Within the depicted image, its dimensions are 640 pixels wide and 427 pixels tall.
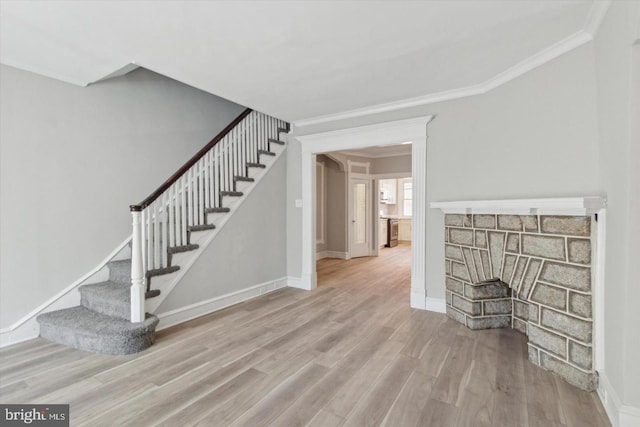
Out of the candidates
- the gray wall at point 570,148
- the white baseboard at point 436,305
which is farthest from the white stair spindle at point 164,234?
the white baseboard at point 436,305

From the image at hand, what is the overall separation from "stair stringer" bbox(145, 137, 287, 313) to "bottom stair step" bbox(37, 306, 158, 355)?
31 cm

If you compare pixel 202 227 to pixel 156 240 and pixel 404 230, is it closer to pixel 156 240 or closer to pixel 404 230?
pixel 156 240

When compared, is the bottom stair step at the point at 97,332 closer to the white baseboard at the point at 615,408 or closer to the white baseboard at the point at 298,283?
the white baseboard at the point at 298,283

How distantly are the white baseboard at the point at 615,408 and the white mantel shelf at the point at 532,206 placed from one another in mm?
1108

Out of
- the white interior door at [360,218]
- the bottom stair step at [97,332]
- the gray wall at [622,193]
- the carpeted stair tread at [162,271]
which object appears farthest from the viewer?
the white interior door at [360,218]

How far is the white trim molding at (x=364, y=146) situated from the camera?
358 cm

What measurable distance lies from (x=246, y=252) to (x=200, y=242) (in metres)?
0.75

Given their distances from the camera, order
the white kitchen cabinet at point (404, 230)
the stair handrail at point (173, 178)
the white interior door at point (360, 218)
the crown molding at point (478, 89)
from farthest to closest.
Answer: the white kitchen cabinet at point (404, 230) < the white interior door at point (360, 218) < the stair handrail at point (173, 178) < the crown molding at point (478, 89)

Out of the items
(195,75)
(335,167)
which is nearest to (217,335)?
(195,75)

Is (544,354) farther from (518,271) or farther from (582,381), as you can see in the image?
(518,271)

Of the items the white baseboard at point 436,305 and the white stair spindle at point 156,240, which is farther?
the white baseboard at point 436,305

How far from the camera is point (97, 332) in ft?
8.32

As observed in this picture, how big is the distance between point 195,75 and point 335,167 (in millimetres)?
4853

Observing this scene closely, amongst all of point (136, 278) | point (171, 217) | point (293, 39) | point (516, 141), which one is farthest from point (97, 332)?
point (516, 141)
